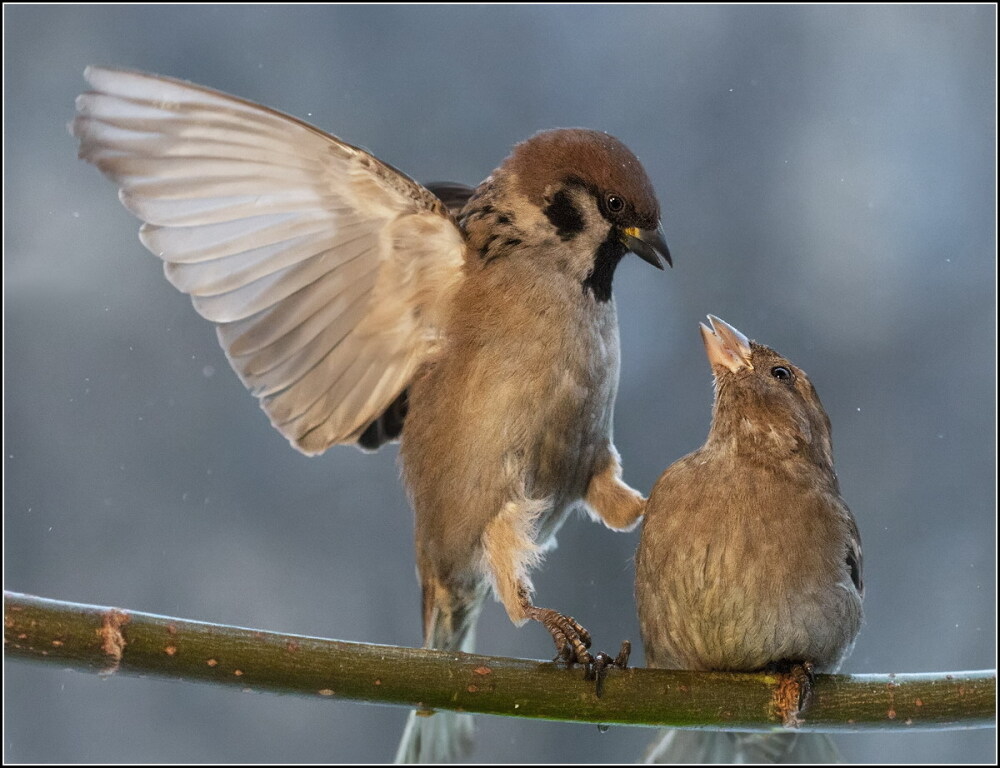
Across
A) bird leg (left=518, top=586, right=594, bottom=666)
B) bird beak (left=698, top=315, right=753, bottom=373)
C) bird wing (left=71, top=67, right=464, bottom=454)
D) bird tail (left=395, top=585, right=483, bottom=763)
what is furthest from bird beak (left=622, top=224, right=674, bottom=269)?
bird tail (left=395, top=585, right=483, bottom=763)

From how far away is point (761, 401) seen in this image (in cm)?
153

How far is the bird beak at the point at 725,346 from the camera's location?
1.57 m

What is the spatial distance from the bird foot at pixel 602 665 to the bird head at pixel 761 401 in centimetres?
33

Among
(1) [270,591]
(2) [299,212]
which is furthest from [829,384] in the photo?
(1) [270,591]

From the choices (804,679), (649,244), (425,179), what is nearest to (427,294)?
(649,244)

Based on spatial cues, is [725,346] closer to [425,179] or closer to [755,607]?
[755,607]

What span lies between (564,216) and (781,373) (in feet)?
1.15

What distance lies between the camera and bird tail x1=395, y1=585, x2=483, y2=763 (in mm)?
1775

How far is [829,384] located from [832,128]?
71 centimetres

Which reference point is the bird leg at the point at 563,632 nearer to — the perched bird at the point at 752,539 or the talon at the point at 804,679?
the perched bird at the point at 752,539

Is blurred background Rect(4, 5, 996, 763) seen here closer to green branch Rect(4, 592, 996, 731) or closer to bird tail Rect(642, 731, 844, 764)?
bird tail Rect(642, 731, 844, 764)

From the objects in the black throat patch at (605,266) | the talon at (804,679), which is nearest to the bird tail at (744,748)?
the talon at (804,679)

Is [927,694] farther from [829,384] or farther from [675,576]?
[829,384]

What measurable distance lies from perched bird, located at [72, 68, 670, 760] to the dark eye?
214 mm
